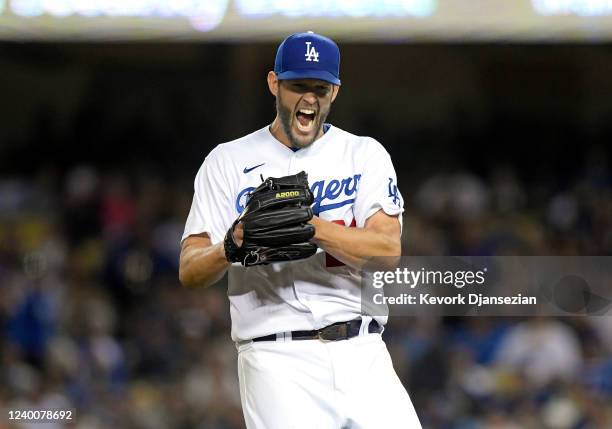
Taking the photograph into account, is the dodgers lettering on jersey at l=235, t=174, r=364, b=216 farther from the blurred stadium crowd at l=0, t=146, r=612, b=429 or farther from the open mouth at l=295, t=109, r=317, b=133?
the blurred stadium crowd at l=0, t=146, r=612, b=429

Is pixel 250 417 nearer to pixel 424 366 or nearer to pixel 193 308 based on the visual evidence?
pixel 424 366

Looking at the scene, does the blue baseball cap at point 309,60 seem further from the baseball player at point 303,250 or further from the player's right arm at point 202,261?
the player's right arm at point 202,261

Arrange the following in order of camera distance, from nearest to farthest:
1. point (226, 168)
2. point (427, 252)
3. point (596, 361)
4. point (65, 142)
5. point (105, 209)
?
point (226, 168), point (596, 361), point (427, 252), point (105, 209), point (65, 142)

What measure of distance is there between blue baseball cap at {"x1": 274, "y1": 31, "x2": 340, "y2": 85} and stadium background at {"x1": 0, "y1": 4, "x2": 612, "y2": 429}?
2.85 meters

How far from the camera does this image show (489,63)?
674 centimetres

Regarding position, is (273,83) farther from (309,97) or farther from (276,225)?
(276,225)

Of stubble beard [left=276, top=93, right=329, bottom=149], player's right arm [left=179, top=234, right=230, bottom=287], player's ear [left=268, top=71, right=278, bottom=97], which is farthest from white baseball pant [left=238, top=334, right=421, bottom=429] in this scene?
player's ear [left=268, top=71, right=278, bottom=97]

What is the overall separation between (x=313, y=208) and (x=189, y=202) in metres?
3.92

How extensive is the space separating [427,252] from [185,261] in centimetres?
339

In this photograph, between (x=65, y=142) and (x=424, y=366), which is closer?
(x=424, y=366)

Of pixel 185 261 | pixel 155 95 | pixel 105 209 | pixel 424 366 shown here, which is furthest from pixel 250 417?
pixel 155 95

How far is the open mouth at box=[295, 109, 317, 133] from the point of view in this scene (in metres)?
2.30

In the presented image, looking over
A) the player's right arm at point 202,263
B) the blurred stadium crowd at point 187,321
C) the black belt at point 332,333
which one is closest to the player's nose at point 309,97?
the player's right arm at point 202,263

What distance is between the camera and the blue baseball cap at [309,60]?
2.26 metres
